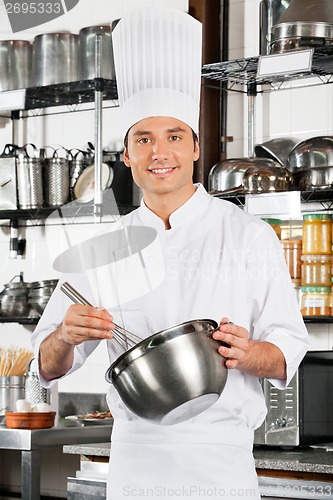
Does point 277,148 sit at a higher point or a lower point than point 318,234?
higher

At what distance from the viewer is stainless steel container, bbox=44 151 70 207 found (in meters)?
4.46

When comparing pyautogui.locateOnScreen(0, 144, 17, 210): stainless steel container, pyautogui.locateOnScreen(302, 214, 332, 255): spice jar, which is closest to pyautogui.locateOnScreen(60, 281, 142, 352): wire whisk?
pyautogui.locateOnScreen(302, 214, 332, 255): spice jar

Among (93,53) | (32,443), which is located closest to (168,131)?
(32,443)

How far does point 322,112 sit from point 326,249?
0.63 meters

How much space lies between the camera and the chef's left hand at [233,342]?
5.74 feet

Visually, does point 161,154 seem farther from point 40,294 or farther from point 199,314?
point 40,294

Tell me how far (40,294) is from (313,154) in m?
1.53

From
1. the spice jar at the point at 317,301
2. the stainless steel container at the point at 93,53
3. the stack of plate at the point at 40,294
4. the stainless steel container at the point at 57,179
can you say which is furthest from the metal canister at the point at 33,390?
the stainless steel container at the point at 93,53

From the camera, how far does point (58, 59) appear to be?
4.48 m

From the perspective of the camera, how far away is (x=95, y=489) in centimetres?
335

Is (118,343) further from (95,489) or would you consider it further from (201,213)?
(95,489)

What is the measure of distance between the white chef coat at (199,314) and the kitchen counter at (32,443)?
1.79 meters

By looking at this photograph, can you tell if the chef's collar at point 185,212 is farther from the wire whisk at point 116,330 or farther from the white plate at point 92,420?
the white plate at point 92,420

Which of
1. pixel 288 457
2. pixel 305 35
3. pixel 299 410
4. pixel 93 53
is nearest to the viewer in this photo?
pixel 288 457
